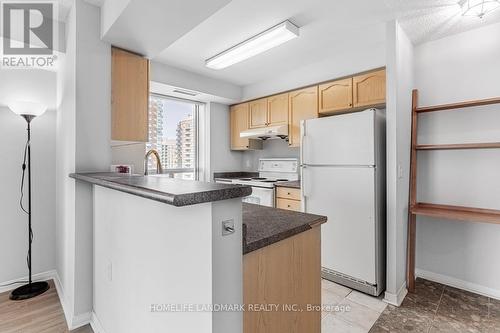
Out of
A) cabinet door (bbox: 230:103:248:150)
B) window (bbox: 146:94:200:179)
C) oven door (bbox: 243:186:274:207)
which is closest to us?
oven door (bbox: 243:186:274:207)

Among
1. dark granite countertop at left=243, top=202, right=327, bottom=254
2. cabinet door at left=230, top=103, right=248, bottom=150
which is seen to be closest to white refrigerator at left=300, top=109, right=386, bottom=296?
dark granite countertop at left=243, top=202, right=327, bottom=254

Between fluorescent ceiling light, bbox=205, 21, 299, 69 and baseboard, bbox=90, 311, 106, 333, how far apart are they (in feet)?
8.74

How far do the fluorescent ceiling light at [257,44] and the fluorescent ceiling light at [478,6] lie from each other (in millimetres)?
1291

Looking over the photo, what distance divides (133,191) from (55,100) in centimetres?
231

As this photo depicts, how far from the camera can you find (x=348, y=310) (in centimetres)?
206

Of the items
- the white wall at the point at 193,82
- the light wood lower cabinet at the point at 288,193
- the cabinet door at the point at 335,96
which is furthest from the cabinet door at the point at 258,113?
the light wood lower cabinet at the point at 288,193

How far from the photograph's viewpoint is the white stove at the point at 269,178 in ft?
11.0

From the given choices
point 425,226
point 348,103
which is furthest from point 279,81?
point 425,226

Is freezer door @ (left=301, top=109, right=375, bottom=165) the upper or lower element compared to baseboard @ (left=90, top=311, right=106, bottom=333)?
upper

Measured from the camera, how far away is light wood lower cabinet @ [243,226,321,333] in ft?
3.39

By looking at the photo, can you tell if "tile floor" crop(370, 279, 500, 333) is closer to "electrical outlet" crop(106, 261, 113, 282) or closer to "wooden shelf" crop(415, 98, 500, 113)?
"wooden shelf" crop(415, 98, 500, 113)

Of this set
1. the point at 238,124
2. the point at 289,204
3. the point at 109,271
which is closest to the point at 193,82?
the point at 238,124

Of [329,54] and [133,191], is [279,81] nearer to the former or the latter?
[329,54]

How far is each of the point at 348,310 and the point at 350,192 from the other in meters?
1.01
